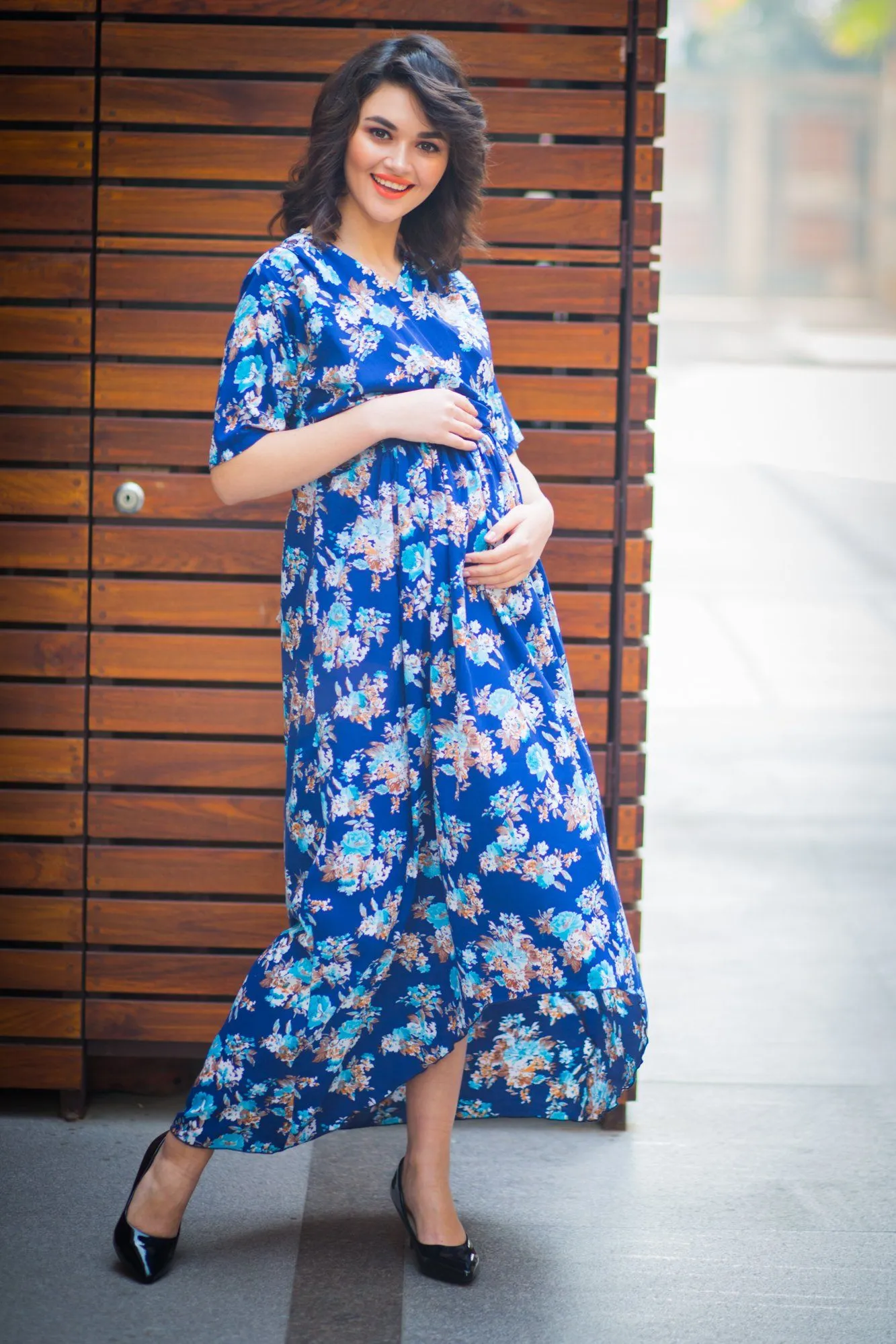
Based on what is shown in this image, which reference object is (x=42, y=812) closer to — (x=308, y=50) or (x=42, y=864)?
(x=42, y=864)

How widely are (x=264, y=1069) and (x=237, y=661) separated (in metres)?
0.93

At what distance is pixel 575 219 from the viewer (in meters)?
3.04

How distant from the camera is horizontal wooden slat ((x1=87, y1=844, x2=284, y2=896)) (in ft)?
10.4

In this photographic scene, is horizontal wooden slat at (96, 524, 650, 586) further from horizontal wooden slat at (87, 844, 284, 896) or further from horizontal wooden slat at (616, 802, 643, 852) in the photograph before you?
horizontal wooden slat at (87, 844, 284, 896)

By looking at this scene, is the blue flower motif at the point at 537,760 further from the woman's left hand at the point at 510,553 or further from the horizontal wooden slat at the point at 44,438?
the horizontal wooden slat at the point at 44,438

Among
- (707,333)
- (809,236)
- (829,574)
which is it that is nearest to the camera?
(829,574)

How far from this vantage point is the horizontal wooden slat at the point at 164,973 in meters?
3.18

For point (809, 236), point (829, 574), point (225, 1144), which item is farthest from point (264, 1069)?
point (809, 236)

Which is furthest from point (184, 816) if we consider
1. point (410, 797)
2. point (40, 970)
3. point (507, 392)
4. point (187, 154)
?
point (187, 154)

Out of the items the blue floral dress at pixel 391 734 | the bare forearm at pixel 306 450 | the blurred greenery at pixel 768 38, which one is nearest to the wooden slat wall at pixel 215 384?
the blue floral dress at pixel 391 734

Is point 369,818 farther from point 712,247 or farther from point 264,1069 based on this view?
point 712,247

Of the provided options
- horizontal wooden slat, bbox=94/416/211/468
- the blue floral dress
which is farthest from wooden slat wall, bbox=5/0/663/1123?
the blue floral dress

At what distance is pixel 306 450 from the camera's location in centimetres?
236

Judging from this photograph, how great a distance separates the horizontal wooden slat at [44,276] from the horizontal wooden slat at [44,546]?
0.44 metres
